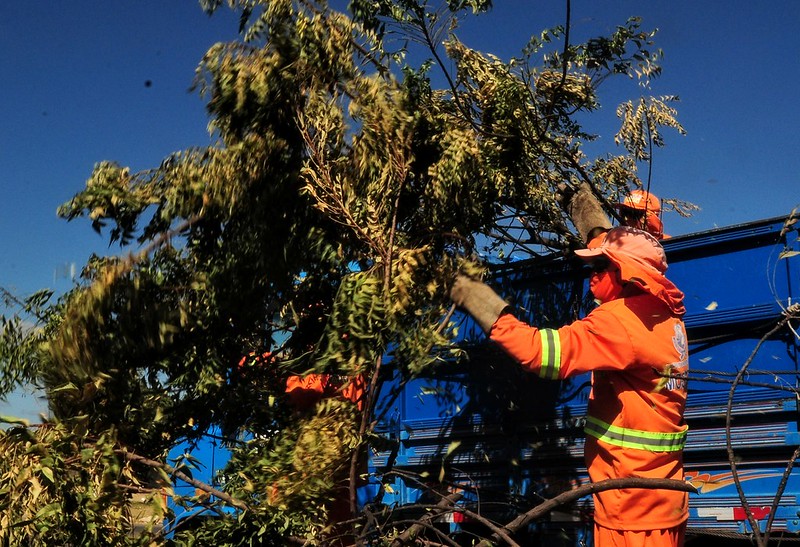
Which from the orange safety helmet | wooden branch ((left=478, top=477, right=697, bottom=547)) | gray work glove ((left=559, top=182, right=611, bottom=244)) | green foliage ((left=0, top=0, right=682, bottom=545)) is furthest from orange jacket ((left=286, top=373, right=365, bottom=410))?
the orange safety helmet

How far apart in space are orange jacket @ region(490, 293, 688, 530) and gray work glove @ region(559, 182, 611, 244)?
0.93 m

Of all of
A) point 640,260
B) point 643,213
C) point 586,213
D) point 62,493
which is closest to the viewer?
point 62,493

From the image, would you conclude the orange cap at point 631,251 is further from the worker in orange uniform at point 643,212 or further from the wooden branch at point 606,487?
the wooden branch at point 606,487

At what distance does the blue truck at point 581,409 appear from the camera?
13.4 ft

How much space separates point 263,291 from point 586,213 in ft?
6.44

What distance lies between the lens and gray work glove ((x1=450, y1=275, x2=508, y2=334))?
3674 millimetres

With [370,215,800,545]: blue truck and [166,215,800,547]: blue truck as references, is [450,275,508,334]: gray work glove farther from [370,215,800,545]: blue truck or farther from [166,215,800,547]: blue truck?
[370,215,800,545]: blue truck

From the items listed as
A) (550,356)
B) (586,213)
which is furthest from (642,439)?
(586,213)

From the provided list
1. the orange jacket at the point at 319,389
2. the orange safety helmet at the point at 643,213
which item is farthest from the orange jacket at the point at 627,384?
the orange safety helmet at the point at 643,213

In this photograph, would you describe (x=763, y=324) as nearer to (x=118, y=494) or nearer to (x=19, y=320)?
(x=118, y=494)

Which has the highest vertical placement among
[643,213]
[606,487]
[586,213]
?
[643,213]

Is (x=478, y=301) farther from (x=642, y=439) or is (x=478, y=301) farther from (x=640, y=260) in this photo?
(x=642, y=439)

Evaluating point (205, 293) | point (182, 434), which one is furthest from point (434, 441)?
point (205, 293)

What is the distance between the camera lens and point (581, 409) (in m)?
4.66
